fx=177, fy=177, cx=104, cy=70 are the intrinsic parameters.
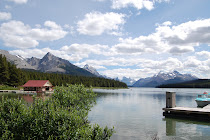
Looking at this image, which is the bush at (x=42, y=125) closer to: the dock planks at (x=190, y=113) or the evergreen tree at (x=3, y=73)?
the dock planks at (x=190, y=113)

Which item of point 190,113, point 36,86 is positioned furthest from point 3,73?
point 190,113

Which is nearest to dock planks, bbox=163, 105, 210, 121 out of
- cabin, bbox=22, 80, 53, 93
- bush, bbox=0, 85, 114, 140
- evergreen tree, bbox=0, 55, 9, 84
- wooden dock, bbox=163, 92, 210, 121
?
wooden dock, bbox=163, 92, 210, 121

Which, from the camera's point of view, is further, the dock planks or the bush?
the dock planks

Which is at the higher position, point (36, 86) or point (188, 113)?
point (36, 86)

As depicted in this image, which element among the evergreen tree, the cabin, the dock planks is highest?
the evergreen tree

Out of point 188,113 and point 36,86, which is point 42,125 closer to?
point 188,113

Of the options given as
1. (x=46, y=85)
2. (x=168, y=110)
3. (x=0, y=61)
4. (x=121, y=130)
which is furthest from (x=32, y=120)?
(x=0, y=61)

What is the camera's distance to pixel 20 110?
38.1 ft

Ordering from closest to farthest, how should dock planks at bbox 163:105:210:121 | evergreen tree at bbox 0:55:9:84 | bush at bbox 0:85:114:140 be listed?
1. bush at bbox 0:85:114:140
2. dock planks at bbox 163:105:210:121
3. evergreen tree at bbox 0:55:9:84

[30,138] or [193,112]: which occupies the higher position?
[30,138]

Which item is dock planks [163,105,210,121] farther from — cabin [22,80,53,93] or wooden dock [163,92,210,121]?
cabin [22,80,53,93]

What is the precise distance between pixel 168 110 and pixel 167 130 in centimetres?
944

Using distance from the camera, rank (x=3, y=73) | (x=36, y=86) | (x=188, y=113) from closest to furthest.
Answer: (x=188, y=113)
(x=3, y=73)
(x=36, y=86)

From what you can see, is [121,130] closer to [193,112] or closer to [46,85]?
[193,112]
